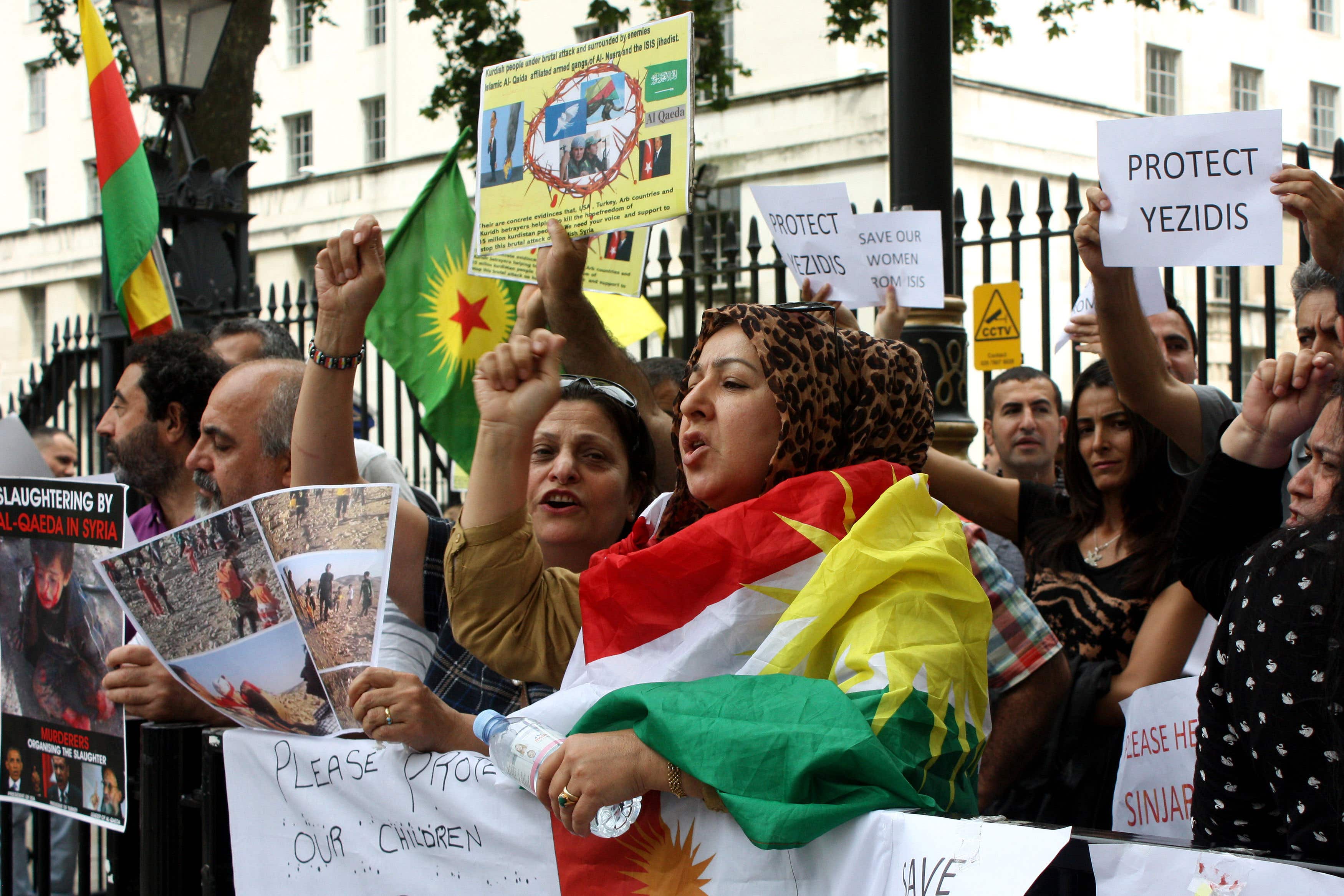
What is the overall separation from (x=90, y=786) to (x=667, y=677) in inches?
57.0

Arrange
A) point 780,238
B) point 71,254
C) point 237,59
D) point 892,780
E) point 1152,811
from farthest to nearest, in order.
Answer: point 71,254 → point 237,59 → point 780,238 → point 1152,811 → point 892,780

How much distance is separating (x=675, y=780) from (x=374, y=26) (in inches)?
1081

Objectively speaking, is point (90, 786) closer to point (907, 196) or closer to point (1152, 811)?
point (1152, 811)

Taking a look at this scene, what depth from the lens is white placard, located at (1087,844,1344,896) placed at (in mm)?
1361

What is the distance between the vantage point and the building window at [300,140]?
28.8m

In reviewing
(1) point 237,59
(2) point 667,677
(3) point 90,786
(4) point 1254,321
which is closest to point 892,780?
(2) point 667,677

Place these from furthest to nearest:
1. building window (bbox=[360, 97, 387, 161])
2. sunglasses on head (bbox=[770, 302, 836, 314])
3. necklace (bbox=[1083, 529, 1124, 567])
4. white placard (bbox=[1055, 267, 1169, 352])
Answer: building window (bbox=[360, 97, 387, 161]) < white placard (bbox=[1055, 267, 1169, 352]) < necklace (bbox=[1083, 529, 1124, 567]) < sunglasses on head (bbox=[770, 302, 836, 314])

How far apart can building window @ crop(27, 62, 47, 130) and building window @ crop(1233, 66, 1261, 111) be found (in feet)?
87.3

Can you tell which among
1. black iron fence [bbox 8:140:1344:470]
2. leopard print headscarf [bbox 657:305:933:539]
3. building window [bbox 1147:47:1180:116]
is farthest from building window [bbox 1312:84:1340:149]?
leopard print headscarf [bbox 657:305:933:539]

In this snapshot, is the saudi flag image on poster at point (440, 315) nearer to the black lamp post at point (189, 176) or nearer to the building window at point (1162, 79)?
the black lamp post at point (189, 176)

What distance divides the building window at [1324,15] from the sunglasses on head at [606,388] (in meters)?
27.3

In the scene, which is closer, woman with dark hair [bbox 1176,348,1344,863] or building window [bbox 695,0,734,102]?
woman with dark hair [bbox 1176,348,1344,863]

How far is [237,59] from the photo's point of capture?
386 inches

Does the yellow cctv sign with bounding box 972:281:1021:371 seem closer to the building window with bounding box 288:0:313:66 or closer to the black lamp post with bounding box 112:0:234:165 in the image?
the black lamp post with bounding box 112:0:234:165
